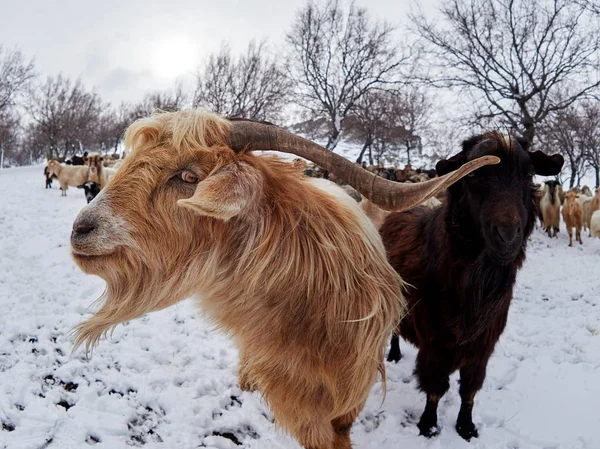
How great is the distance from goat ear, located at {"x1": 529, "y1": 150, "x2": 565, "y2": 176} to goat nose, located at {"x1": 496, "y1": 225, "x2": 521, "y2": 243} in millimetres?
750

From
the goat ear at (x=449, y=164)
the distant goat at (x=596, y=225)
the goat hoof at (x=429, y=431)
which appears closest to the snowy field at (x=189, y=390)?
the goat hoof at (x=429, y=431)

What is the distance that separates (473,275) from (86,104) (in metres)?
51.3

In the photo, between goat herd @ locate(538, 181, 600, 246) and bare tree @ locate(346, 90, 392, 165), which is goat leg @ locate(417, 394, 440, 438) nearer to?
goat herd @ locate(538, 181, 600, 246)

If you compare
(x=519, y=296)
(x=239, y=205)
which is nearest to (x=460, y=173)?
(x=239, y=205)

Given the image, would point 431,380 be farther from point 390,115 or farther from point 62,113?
point 62,113

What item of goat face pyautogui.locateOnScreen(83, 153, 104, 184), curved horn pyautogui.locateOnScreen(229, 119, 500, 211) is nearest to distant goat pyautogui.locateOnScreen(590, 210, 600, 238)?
curved horn pyautogui.locateOnScreen(229, 119, 500, 211)

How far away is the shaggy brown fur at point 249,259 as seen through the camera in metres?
1.80

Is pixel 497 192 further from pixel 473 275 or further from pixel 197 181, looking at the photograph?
pixel 197 181

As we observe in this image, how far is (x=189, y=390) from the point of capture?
402 centimetres

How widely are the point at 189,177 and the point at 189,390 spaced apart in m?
2.98

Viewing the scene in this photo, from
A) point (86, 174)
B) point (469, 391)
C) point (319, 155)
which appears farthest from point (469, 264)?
point (86, 174)

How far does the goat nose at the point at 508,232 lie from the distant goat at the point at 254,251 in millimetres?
807

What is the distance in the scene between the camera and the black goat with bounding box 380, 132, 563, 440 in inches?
103

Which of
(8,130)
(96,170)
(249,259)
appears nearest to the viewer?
(249,259)
